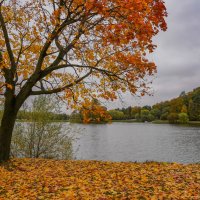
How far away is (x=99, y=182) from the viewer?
37.3 feet

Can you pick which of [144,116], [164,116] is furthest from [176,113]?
[144,116]

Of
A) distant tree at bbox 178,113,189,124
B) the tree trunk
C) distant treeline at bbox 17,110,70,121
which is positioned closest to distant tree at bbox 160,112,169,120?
distant tree at bbox 178,113,189,124

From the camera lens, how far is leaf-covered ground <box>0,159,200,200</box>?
Answer: 32.2 feet

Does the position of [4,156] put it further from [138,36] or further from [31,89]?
[138,36]

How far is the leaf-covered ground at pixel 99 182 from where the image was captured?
982 cm

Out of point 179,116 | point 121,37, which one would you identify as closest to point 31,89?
point 121,37

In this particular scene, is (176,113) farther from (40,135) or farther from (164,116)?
(40,135)

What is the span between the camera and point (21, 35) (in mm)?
17094

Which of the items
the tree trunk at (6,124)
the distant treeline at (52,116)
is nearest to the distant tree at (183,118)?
the distant treeline at (52,116)

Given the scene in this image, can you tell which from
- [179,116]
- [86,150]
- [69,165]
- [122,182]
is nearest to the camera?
[122,182]

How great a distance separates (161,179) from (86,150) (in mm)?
33915

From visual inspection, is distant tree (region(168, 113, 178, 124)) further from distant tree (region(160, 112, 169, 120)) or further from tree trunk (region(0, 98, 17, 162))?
tree trunk (region(0, 98, 17, 162))

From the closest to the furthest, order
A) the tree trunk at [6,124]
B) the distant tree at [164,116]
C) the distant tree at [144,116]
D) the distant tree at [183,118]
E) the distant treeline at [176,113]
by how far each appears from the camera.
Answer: the tree trunk at [6,124]
the distant tree at [183,118]
the distant treeline at [176,113]
the distant tree at [164,116]
the distant tree at [144,116]

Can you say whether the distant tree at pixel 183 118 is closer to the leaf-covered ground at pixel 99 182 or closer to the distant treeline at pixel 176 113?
the distant treeline at pixel 176 113
